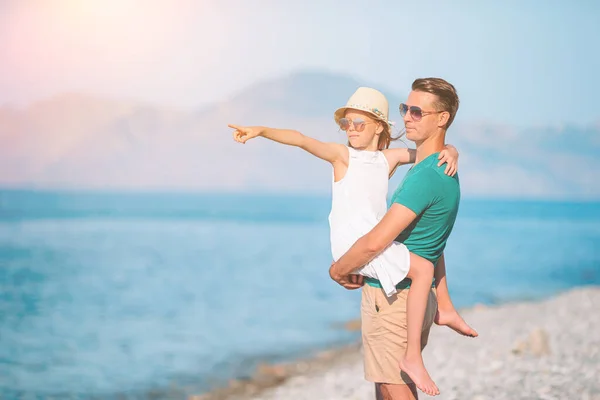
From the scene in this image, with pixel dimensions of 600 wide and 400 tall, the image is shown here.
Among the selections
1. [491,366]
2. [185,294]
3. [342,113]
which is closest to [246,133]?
[342,113]

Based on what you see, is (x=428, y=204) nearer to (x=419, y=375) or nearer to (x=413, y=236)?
(x=413, y=236)

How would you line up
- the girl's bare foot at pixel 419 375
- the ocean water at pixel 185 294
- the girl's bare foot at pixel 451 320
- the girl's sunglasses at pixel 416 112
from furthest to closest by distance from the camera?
the ocean water at pixel 185 294 < the girl's bare foot at pixel 451 320 < the girl's sunglasses at pixel 416 112 < the girl's bare foot at pixel 419 375

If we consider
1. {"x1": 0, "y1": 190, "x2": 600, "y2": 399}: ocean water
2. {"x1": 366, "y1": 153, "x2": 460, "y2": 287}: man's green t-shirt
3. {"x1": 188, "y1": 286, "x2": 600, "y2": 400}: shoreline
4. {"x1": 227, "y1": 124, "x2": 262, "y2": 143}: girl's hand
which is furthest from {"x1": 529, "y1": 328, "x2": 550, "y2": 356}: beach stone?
{"x1": 227, "y1": 124, "x2": 262, "y2": 143}: girl's hand

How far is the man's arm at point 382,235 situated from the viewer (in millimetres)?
3332

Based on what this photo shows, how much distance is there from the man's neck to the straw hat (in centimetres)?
26

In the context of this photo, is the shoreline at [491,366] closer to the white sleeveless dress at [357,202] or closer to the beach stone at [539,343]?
the beach stone at [539,343]

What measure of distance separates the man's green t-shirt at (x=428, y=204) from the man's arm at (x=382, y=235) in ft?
0.12

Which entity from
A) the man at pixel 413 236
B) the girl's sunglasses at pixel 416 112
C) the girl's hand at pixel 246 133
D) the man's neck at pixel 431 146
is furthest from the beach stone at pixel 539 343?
the girl's hand at pixel 246 133

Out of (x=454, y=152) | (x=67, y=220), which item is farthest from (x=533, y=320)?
(x=67, y=220)

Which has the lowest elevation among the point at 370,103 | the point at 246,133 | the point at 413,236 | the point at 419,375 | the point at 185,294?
the point at 185,294

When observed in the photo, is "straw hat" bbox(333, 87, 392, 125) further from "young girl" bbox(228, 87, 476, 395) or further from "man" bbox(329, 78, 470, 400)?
"man" bbox(329, 78, 470, 400)

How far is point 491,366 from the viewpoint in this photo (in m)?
7.31

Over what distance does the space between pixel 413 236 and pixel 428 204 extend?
0.21 meters

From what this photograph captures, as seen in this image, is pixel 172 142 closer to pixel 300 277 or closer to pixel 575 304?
pixel 300 277
